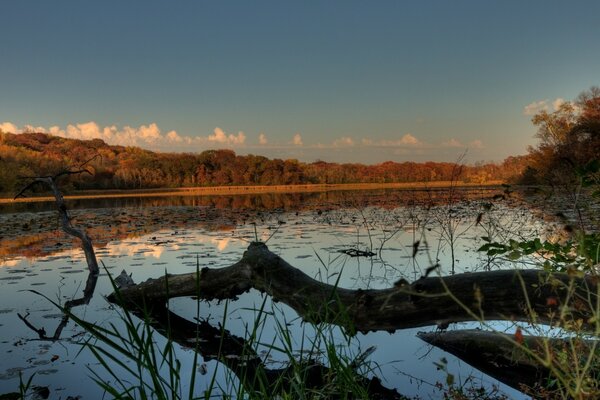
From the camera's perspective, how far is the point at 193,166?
83.7 metres

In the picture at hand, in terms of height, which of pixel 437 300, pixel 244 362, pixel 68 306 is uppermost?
pixel 437 300

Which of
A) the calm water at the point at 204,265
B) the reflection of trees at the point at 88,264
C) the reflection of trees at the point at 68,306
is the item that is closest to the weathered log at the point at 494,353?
the calm water at the point at 204,265

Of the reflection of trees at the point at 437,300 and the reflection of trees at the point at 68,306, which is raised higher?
the reflection of trees at the point at 437,300

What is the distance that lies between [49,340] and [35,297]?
2084 mm

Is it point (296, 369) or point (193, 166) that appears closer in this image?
point (296, 369)

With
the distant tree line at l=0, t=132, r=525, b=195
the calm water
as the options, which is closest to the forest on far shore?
the distant tree line at l=0, t=132, r=525, b=195

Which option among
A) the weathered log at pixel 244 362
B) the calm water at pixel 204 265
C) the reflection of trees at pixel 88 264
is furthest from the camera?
the reflection of trees at pixel 88 264

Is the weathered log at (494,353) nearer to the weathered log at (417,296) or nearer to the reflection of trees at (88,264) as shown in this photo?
the weathered log at (417,296)

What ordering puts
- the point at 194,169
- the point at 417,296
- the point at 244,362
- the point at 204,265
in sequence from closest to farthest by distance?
1. the point at 417,296
2. the point at 244,362
3. the point at 204,265
4. the point at 194,169

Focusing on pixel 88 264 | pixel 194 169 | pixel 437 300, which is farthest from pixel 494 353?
pixel 194 169

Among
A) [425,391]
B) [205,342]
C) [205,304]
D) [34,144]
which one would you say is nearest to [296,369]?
[425,391]

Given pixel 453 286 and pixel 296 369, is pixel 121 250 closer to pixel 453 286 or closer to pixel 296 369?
pixel 453 286

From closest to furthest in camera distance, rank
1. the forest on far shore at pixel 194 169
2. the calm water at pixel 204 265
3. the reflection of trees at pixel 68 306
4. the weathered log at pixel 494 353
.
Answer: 1. the weathered log at pixel 494 353
2. the calm water at pixel 204 265
3. the reflection of trees at pixel 68 306
4. the forest on far shore at pixel 194 169

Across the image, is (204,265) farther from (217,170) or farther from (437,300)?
(217,170)
